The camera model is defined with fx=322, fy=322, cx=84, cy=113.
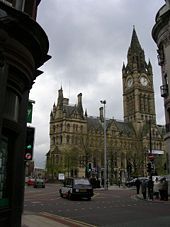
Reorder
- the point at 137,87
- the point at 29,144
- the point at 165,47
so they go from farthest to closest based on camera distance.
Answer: the point at 137,87
the point at 165,47
the point at 29,144

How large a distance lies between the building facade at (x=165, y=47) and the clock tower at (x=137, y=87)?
96.4 m

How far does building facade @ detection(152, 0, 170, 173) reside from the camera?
3159cm

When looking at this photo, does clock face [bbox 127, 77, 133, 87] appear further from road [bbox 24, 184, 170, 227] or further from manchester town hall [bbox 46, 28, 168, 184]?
road [bbox 24, 184, 170, 227]

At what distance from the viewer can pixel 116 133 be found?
12262 centimetres

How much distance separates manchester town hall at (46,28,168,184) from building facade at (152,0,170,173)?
43.2 m

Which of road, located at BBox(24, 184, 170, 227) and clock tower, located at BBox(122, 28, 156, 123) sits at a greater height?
clock tower, located at BBox(122, 28, 156, 123)

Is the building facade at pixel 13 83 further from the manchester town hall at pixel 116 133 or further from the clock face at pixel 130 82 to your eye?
the clock face at pixel 130 82

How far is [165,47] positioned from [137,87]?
101 metres

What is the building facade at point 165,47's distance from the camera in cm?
3159

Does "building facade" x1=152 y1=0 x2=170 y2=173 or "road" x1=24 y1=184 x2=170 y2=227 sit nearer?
"road" x1=24 y1=184 x2=170 y2=227

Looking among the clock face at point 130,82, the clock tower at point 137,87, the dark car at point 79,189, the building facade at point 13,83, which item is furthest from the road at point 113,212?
the clock face at point 130,82

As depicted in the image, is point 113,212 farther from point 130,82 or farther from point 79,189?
point 130,82

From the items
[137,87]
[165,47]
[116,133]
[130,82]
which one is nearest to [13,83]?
[165,47]

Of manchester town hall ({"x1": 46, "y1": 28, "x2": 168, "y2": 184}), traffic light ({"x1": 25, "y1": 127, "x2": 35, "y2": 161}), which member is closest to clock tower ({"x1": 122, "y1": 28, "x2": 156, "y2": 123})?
manchester town hall ({"x1": 46, "y1": 28, "x2": 168, "y2": 184})
